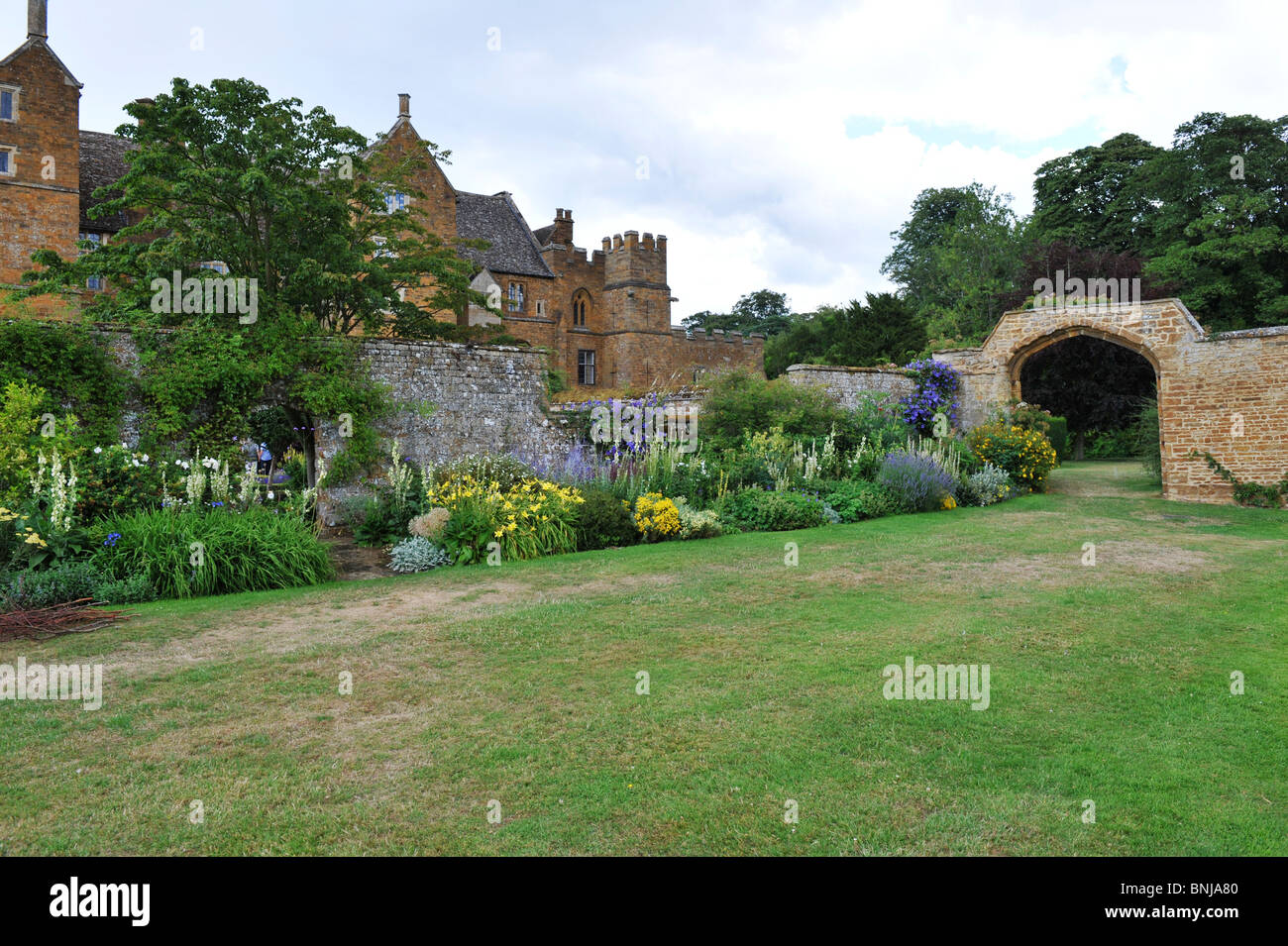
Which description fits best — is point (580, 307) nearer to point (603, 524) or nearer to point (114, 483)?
point (603, 524)

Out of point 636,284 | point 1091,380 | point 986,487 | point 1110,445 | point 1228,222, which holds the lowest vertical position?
point 986,487

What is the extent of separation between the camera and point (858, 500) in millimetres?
14500

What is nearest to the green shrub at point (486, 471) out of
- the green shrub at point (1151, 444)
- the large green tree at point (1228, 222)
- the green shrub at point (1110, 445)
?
the green shrub at point (1151, 444)

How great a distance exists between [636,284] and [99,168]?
23751 millimetres

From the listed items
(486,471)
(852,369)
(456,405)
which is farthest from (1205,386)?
(456,405)

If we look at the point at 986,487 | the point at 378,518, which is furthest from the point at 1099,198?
the point at 378,518

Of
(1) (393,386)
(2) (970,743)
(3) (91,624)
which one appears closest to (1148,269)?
(1) (393,386)

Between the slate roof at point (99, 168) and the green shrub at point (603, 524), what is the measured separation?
26.6 m

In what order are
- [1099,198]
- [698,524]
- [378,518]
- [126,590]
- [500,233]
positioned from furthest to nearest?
[500,233]
[1099,198]
[698,524]
[378,518]
[126,590]

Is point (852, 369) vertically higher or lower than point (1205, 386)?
higher

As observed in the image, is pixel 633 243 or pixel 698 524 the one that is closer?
pixel 698 524

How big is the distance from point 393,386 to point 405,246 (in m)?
5.72

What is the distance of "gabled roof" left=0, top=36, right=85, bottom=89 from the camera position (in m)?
27.7

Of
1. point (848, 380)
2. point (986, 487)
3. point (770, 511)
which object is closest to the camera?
point (770, 511)
